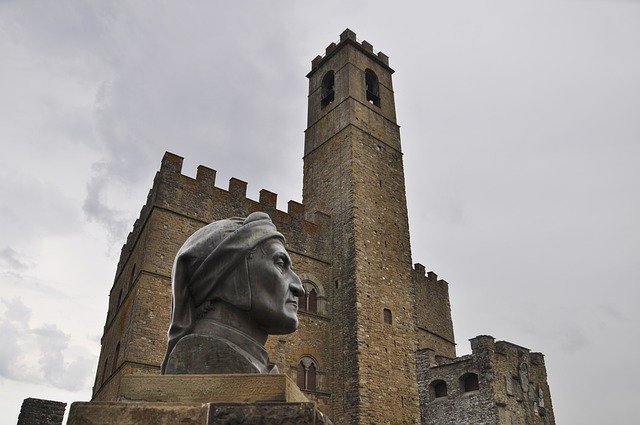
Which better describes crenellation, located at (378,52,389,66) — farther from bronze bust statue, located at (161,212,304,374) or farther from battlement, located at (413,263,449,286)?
bronze bust statue, located at (161,212,304,374)

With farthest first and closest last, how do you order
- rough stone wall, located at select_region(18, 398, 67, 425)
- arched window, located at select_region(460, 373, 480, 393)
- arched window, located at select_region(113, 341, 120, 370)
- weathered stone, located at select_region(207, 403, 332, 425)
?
arched window, located at select_region(460, 373, 480, 393) → arched window, located at select_region(113, 341, 120, 370) → rough stone wall, located at select_region(18, 398, 67, 425) → weathered stone, located at select_region(207, 403, 332, 425)

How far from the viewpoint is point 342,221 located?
18.5 m

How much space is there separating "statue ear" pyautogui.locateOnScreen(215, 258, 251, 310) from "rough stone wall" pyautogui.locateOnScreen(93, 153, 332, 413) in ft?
37.4

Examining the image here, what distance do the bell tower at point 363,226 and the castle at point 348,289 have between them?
0.05 metres

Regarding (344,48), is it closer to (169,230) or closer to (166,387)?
(169,230)

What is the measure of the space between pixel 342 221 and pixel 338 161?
251cm

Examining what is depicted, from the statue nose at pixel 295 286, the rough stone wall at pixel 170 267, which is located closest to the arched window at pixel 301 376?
the rough stone wall at pixel 170 267

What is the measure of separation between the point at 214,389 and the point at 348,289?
15.4 meters

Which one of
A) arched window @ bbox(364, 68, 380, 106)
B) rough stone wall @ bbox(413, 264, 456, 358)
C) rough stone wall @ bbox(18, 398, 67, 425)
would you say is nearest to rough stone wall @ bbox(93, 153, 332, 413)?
rough stone wall @ bbox(18, 398, 67, 425)

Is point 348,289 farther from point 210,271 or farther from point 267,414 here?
point 267,414

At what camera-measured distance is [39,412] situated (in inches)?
401

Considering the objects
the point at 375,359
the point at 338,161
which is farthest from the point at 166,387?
the point at 338,161

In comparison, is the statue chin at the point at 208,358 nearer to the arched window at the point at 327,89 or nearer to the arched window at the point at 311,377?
the arched window at the point at 311,377

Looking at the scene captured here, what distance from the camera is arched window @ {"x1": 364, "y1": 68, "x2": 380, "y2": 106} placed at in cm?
2244
